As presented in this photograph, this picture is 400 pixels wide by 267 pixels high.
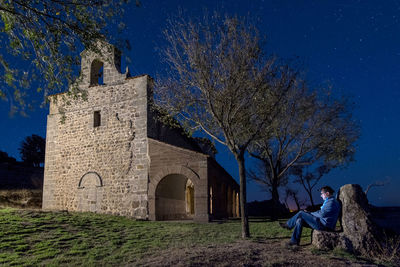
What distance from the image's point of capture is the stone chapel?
1527cm

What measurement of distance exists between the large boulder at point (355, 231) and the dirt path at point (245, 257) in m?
0.52

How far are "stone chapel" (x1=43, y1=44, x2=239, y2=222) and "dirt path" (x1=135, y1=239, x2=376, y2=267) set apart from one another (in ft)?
22.0

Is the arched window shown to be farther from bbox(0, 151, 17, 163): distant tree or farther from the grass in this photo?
bbox(0, 151, 17, 163): distant tree

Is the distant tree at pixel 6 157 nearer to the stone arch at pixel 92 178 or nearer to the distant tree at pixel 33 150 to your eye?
the distant tree at pixel 33 150

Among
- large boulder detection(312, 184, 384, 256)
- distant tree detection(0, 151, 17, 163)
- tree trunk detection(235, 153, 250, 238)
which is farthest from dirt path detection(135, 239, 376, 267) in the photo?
distant tree detection(0, 151, 17, 163)

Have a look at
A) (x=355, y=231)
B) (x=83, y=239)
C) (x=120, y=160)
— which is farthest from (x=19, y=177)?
(x=355, y=231)

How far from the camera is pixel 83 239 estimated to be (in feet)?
30.3

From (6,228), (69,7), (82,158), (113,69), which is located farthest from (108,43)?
(82,158)

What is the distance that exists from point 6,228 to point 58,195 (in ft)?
26.2

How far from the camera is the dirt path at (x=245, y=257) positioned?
6348mm

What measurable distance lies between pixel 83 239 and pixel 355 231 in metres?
7.18

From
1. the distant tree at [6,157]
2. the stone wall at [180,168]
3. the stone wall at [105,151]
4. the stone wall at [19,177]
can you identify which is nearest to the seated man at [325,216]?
the stone wall at [180,168]

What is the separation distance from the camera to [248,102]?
11141 mm

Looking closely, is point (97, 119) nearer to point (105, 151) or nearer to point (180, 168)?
point (105, 151)
